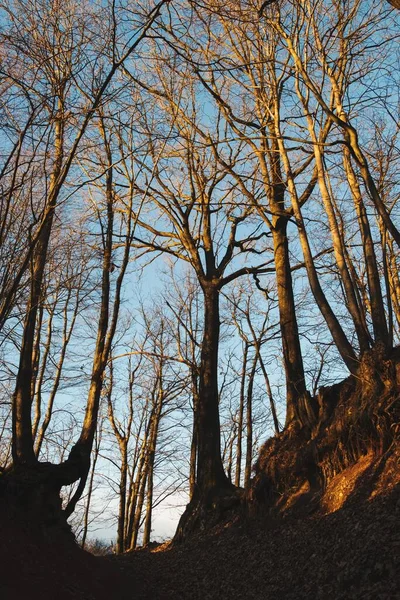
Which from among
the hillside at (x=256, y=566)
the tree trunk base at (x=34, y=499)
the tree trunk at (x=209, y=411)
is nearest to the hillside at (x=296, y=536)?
the hillside at (x=256, y=566)

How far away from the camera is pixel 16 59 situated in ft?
23.1

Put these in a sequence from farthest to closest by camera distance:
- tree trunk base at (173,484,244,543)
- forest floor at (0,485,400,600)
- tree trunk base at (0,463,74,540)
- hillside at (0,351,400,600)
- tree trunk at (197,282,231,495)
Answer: tree trunk at (197,282,231,495) < tree trunk base at (173,484,244,543) < tree trunk base at (0,463,74,540) < hillside at (0,351,400,600) < forest floor at (0,485,400,600)

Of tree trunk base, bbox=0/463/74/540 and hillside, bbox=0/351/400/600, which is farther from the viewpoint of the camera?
tree trunk base, bbox=0/463/74/540

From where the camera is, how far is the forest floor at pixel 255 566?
568 cm

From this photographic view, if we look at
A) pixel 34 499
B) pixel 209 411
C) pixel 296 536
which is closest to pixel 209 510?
pixel 209 411

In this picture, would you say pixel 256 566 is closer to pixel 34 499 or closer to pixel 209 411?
pixel 34 499

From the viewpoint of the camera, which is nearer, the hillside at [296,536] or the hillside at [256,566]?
the hillside at [256,566]

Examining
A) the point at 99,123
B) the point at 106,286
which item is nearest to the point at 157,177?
the point at 99,123

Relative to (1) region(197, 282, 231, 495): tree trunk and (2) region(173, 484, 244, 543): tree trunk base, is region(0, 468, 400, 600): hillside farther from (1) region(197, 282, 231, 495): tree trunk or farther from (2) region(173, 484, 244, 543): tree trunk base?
(1) region(197, 282, 231, 495): tree trunk

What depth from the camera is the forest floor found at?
5680 millimetres

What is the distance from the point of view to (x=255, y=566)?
8.20 meters

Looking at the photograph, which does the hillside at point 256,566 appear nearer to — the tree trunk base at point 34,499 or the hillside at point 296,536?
the hillside at point 296,536

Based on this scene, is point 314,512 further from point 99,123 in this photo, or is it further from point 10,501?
point 99,123

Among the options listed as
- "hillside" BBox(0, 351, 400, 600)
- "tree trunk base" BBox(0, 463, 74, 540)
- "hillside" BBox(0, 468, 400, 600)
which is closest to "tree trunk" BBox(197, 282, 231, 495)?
"hillside" BBox(0, 351, 400, 600)
